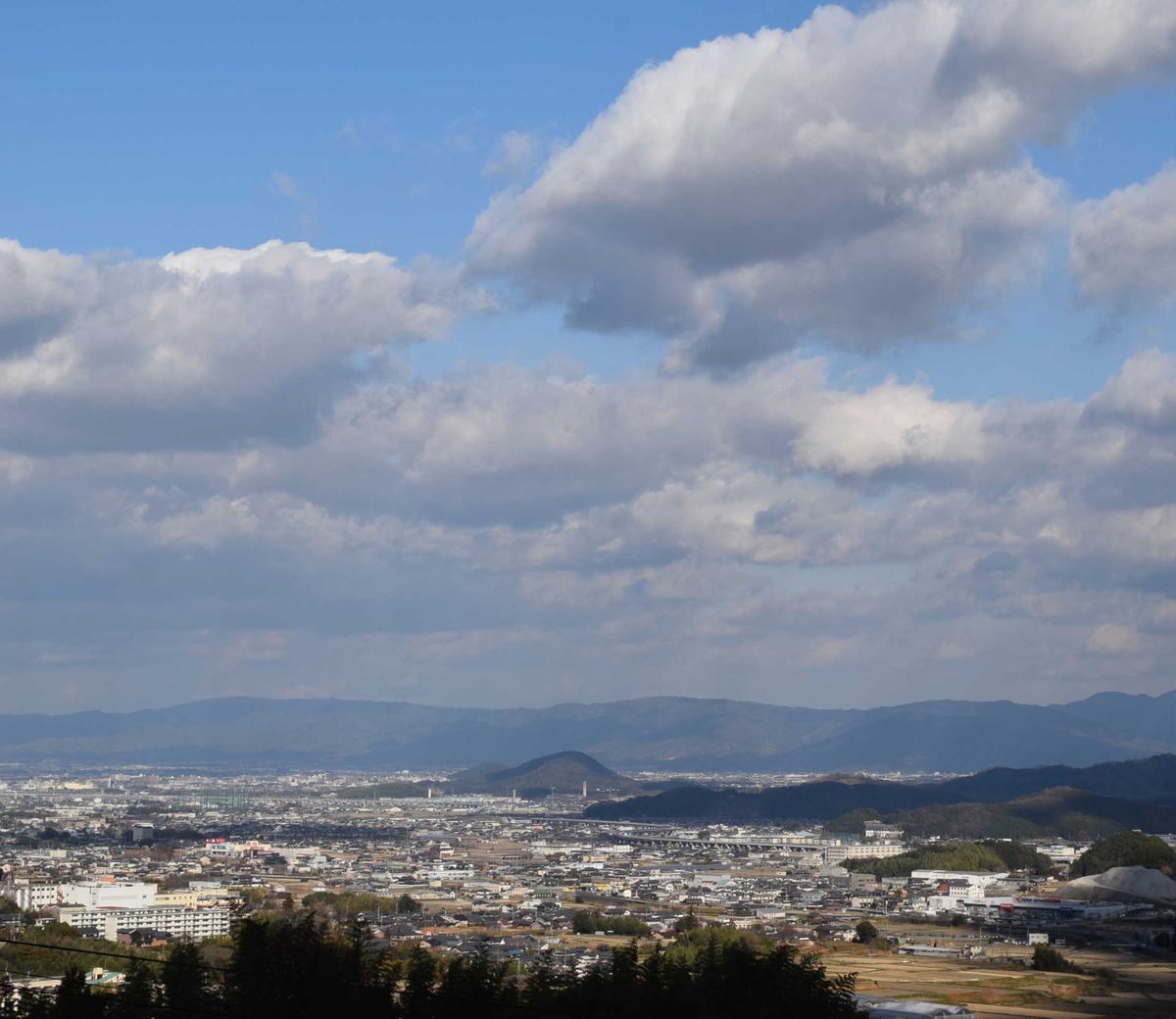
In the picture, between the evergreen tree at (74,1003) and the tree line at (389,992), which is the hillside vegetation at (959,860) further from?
the evergreen tree at (74,1003)

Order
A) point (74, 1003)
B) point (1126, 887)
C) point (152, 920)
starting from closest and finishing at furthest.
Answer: point (74, 1003) < point (152, 920) < point (1126, 887)

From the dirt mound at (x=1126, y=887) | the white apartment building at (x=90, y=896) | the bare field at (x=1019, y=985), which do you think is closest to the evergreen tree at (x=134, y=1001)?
the bare field at (x=1019, y=985)

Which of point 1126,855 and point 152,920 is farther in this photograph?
point 1126,855

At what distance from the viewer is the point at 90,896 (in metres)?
59.6

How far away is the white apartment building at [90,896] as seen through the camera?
191 ft

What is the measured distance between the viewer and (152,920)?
5381 cm

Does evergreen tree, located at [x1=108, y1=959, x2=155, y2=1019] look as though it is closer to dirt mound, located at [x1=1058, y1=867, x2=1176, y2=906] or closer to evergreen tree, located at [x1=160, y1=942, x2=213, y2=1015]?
evergreen tree, located at [x1=160, y1=942, x2=213, y2=1015]

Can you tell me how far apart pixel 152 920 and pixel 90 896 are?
6.96 m

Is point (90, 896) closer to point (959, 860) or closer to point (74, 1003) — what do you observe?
point (74, 1003)

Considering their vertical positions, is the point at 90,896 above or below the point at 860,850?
above

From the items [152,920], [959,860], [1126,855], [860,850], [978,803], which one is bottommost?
[860,850]

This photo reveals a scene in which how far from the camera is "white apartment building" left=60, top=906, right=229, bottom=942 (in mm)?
52375

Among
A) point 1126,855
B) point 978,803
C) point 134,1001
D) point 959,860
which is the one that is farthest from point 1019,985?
point 978,803

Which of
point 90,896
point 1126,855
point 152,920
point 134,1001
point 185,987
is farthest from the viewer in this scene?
point 1126,855
